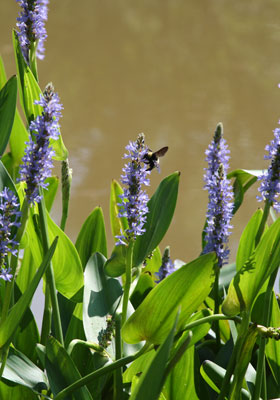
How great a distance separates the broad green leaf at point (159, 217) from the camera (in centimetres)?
48

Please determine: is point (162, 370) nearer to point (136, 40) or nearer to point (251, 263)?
point (251, 263)

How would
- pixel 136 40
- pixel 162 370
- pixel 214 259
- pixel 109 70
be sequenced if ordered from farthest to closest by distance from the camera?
pixel 136 40
pixel 109 70
pixel 214 259
pixel 162 370

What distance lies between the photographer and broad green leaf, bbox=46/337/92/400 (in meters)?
0.41

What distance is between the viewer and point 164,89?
1983 millimetres

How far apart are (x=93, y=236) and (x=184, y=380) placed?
7.2 inches

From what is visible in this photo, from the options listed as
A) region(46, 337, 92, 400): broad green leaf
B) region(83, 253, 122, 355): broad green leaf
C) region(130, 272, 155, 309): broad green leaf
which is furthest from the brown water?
region(46, 337, 92, 400): broad green leaf

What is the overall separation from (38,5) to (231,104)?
61.4 inches

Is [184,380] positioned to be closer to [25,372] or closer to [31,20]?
[25,372]

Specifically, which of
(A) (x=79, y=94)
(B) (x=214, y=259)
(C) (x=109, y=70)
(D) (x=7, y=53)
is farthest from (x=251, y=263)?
(D) (x=7, y=53)

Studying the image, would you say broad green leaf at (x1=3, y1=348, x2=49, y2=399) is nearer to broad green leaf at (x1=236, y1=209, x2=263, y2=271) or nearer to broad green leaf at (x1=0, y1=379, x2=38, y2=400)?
broad green leaf at (x1=0, y1=379, x2=38, y2=400)

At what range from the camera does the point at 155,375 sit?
1.02 ft

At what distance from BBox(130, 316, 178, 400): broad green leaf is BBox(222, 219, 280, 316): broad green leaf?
0.41 ft

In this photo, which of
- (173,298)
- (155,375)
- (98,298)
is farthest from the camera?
(98,298)

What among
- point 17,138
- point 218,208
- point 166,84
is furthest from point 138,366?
point 166,84
